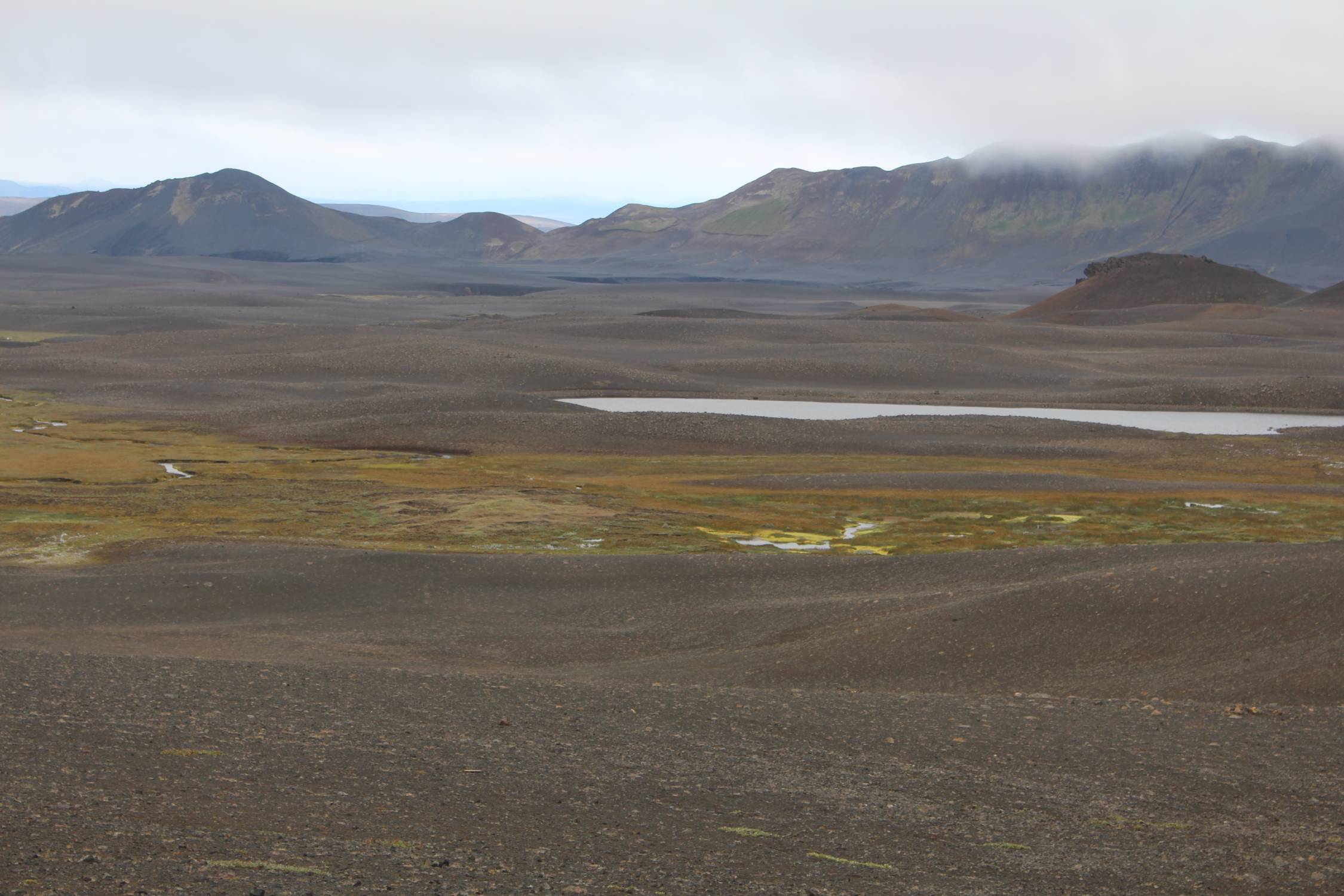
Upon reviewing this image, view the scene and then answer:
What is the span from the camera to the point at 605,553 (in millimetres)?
32188

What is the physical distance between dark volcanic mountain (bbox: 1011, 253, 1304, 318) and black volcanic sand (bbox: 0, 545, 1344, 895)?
142 metres

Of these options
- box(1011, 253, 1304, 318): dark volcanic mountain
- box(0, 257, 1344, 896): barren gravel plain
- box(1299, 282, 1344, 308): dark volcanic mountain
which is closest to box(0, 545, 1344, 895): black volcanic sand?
box(0, 257, 1344, 896): barren gravel plain

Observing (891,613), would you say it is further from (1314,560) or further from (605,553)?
(605,553)

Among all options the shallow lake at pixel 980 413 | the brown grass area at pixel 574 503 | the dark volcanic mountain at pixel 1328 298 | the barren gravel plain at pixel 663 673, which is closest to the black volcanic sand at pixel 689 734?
the barren gravel plain at pixel 663 673

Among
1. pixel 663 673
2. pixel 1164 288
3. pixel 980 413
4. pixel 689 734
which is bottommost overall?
pixel 980 413

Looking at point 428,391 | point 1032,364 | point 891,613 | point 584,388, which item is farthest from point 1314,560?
point 1032,364

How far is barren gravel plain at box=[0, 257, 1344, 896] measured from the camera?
998cm

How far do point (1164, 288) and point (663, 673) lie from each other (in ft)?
522

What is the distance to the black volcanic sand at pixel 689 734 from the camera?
9727 millimetres

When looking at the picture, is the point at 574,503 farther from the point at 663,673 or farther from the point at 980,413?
the point at 980,413

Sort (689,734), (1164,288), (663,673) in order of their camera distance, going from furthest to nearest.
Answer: (1164,288) < (663,673) < (689,734)

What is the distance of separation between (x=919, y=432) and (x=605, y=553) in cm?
3605

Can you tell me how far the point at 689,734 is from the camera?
1400cm

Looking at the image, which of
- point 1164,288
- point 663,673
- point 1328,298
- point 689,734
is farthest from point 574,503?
point 1164,288
